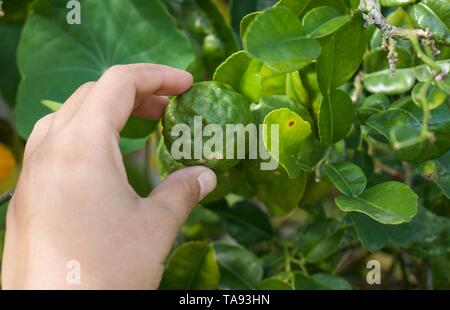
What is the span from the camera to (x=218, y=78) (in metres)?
0.67

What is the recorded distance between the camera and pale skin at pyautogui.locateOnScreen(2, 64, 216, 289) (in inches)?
21.2

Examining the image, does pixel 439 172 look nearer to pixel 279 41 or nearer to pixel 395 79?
pixel 395 79

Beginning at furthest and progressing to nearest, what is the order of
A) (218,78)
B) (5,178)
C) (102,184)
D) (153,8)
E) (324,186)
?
(5,178), (153,8), (324,186), (218,78), (102,184)

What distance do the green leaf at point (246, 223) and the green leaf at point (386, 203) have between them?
12.9 inches

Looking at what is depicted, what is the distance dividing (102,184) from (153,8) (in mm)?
420

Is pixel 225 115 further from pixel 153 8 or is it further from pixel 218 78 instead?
pixel 153 8

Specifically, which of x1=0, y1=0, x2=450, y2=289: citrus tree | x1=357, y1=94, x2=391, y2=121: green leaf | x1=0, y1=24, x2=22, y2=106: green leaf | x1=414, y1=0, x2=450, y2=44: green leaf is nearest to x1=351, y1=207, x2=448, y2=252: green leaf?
x1=0, y1=0, x2=450, y2=289: citrus tree

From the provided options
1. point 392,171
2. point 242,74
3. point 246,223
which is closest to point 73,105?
point 242,74

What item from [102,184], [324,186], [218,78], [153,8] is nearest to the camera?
[102,184]

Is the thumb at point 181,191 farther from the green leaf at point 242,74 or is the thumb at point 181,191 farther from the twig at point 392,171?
the twig at point 392,171

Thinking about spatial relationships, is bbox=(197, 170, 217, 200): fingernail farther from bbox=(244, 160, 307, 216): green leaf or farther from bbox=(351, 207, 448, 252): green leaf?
bbox=(351, 207, 448, 252): green leaf

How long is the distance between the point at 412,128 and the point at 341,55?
0.31ft

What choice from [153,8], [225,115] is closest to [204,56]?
[153,8]
